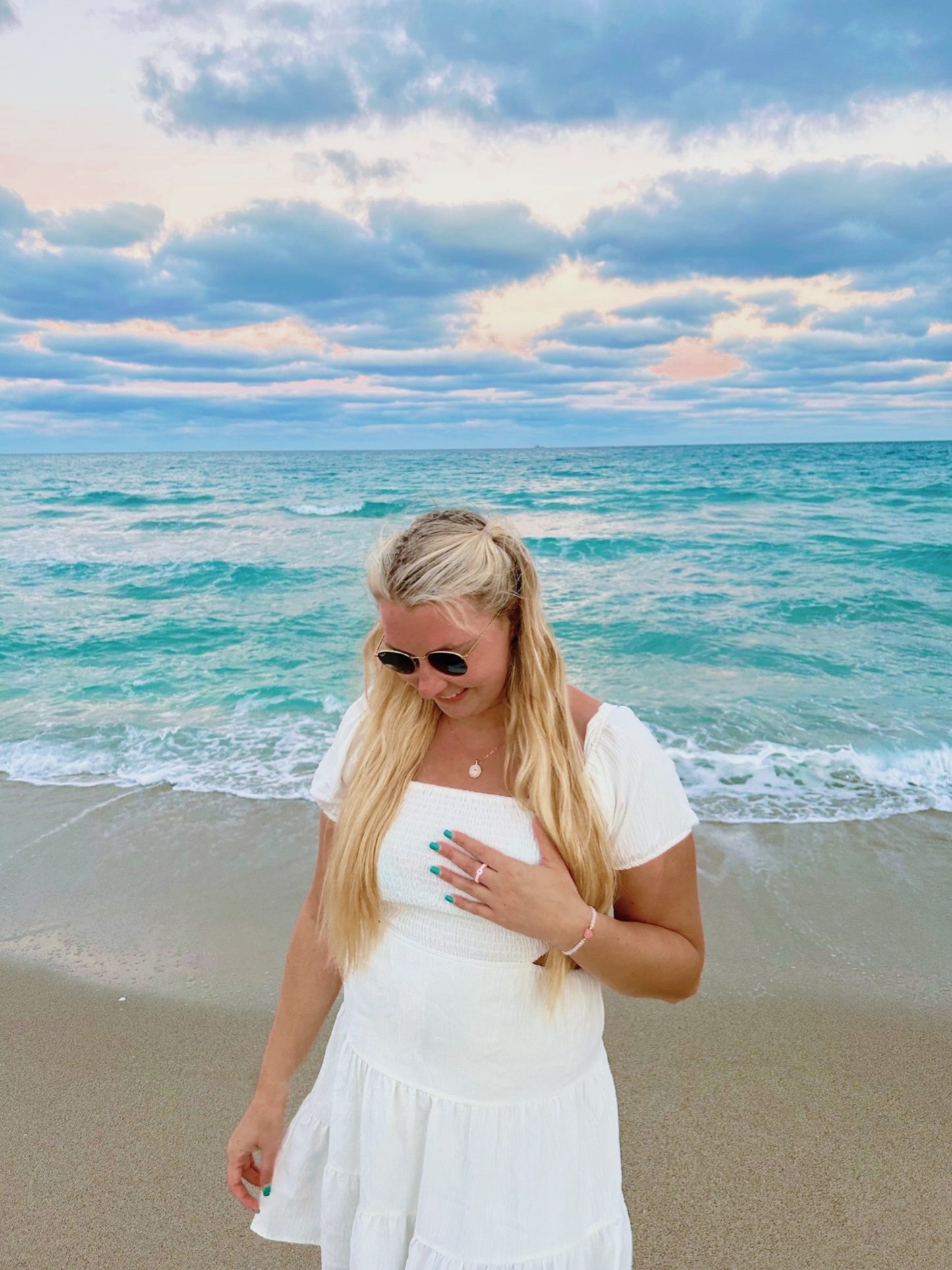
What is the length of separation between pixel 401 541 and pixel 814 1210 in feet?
9.05

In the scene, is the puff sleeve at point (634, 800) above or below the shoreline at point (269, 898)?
above

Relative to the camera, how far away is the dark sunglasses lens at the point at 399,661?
1683 millimetres

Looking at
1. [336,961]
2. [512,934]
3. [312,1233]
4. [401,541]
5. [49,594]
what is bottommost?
[49,594]

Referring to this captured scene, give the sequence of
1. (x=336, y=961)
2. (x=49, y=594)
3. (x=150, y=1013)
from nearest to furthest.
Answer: (x=336, y=961)
(x=150, y=1013)
(x=49, y=594)

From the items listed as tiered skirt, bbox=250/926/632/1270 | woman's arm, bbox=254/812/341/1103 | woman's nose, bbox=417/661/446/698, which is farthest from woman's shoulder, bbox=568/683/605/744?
woman's arm, bbox=254/812/341/1103

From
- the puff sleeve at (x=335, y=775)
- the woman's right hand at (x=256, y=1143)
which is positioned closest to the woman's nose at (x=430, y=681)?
the puff sleeve at (x=335, y=775)

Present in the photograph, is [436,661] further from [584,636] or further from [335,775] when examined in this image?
[584,636]

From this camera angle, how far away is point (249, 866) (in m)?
5.51

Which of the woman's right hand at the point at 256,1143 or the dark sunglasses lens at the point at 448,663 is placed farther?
the woman's right hand at the point at 256,1143

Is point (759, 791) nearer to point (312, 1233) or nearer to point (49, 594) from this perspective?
point (312, 1233)

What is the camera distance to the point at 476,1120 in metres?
1.68

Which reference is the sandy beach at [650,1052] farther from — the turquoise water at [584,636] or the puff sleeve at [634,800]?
the puff sleeve at [634,800]

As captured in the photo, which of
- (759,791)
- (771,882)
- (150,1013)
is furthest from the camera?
(759,791)

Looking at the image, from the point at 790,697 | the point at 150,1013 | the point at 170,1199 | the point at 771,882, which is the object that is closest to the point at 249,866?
the point at 150,1013
